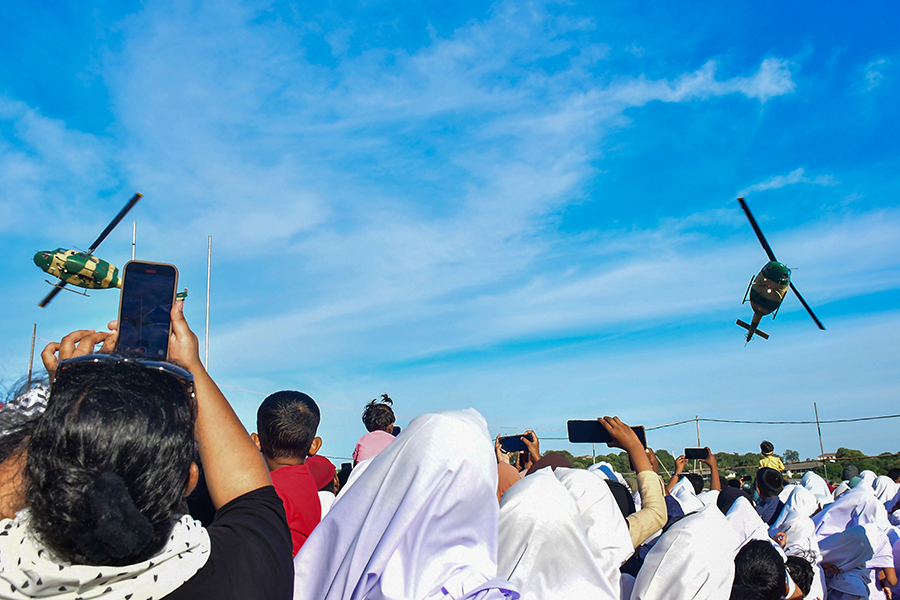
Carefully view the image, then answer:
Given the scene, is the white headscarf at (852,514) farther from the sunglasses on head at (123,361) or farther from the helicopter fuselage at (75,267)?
the helicopter fuselage at (75,267)

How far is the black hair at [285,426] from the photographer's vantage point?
317cm

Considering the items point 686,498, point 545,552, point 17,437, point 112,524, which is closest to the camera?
point 112,524

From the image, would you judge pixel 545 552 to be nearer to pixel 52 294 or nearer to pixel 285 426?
pixel 285 426

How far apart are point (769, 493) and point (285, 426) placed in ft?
22.5

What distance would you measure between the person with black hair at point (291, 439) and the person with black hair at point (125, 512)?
132 centimetres

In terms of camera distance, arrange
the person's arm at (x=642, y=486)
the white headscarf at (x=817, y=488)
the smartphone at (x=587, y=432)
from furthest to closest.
Answer: 1. the white headscarf at (x=817, y=488)
2. the smartphone at (x=587, y=432)
3. the person's arm at (x=642, y=486)

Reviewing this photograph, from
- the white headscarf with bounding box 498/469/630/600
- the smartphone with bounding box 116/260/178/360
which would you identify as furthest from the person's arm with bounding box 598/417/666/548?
the smartphone with bounding box 116/260/178/360

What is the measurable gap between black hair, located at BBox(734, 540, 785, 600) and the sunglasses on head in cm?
363

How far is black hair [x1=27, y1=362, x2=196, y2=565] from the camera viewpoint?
3.90 ft

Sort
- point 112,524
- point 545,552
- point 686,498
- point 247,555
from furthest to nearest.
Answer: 1. point 686,498
2. point 545,552
3. point 247,555
4. point 112,524

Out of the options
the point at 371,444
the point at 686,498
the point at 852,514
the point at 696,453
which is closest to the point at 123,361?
the point at 371,444

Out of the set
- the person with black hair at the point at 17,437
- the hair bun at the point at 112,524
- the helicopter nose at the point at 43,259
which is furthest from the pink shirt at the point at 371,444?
the helicopter nose at the point at 43,259

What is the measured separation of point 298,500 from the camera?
286 cm

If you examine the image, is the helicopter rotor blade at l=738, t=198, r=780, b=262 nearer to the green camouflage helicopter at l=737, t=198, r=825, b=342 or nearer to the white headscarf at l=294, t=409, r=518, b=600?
the green camouflage helicopter at l=737, t=198, r=825, b=342
